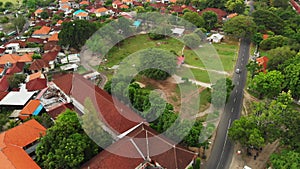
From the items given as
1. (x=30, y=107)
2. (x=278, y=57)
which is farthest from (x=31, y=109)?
(x=278, y=57)

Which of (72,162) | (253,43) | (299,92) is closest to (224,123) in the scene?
(299,92)

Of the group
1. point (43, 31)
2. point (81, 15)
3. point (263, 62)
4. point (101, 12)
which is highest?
point (101, 12)

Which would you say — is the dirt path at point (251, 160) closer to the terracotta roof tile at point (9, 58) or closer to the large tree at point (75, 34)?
the large tree at point (75, 34)

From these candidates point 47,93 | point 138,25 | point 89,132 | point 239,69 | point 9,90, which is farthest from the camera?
point 138,25

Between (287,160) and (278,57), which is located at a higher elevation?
(278,57)

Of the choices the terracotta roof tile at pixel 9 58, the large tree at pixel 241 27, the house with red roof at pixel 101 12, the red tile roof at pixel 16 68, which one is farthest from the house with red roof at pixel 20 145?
the house with red roof at pixel 101 12

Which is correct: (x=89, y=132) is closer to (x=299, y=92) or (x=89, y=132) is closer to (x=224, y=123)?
(x=224, y=123)

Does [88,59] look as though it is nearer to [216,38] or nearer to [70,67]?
[70,67]
